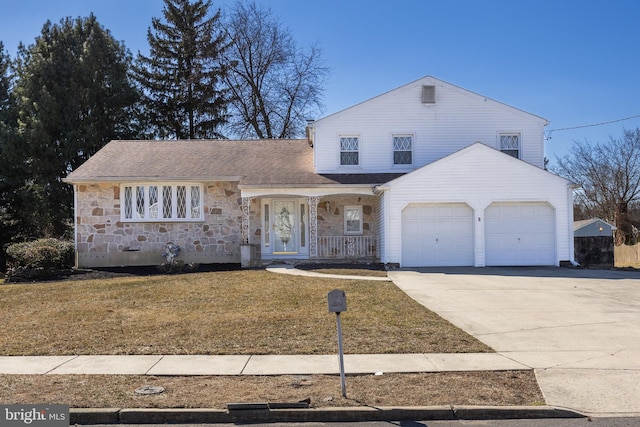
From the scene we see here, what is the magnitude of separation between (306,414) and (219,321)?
183 inches

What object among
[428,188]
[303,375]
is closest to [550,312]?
[303,375]

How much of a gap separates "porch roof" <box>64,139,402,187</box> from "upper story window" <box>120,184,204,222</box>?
56 centimetres

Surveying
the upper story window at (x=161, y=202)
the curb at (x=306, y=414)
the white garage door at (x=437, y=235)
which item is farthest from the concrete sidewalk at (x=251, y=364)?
the upper story window at (x=161, y=202)

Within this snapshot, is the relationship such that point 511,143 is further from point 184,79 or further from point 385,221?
point 184,79

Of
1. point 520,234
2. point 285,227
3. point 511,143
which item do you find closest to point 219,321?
point 285,227

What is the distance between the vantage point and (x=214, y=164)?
22.3 meters

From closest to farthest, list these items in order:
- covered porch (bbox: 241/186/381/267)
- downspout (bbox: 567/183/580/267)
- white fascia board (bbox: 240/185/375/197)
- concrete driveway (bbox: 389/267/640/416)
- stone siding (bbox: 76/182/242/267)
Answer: concrete driveway (bbox: 389/267/640/416) < downspout (bbox: 567/183/580/267) < white fascia board (bbox: 240/185/375/197) < covered porch (bbox: 241/186/381/267) < stone siding (bbox: 76/182/242/267)

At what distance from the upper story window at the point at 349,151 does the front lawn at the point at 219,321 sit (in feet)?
25.3

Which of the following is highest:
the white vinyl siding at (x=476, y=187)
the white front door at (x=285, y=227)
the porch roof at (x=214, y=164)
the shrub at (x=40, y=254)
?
the porch roof at (x=214, y=164)

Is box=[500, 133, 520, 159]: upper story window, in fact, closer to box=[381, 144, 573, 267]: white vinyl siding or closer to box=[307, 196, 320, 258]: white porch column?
box=[381, 144, 573, 267]: white vinyl siding

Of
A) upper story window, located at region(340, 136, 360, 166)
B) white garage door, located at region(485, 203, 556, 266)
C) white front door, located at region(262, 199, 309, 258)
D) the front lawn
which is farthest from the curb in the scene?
upper story window, located at region(340, 136, 360, 166)

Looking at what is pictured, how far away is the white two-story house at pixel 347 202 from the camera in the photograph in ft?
63.5

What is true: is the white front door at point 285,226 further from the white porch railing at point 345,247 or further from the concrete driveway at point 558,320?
the concrete driveway at point 558,320

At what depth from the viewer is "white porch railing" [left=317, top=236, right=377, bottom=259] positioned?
2059 cm
